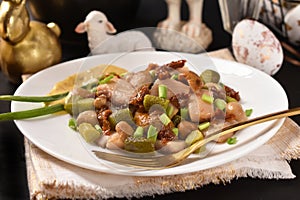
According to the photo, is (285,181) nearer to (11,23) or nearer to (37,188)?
(37,188)

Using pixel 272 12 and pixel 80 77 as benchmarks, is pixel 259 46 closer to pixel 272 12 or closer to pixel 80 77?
pixel 272 12

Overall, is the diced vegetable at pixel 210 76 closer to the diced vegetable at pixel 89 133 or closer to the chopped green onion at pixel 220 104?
the chopped green onion at pixel 220 104

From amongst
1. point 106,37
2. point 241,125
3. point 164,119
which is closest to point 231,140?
point 241,125

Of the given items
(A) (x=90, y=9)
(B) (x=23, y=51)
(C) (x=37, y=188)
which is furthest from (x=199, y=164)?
(A) (x=90, y=9)

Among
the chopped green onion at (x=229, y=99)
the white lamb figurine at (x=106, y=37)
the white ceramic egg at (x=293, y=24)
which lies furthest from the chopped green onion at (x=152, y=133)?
the white ceramic egg at (x=293, y=24)

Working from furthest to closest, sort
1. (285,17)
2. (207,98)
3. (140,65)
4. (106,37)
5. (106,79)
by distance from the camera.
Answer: (285,17), (106,37), (140,65), (106,79), (207,98)
